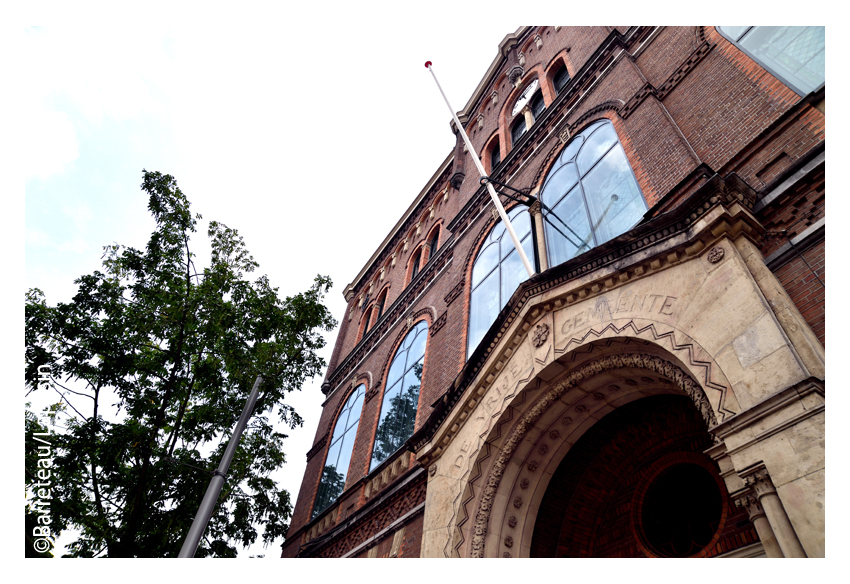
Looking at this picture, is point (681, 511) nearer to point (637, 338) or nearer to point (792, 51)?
point (637, 338)

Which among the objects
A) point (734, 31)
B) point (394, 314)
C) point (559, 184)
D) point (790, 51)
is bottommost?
point (790, 51)

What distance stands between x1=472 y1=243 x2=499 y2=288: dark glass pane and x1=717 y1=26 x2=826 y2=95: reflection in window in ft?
19.7

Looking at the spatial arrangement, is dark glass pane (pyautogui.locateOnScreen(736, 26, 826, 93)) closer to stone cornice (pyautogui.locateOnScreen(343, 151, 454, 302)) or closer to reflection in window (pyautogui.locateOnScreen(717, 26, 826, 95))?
reflection in window (pyautogui.locateOnScreen(717, 26, 826, 95))

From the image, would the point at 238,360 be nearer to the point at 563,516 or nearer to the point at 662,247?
the point at 563,516

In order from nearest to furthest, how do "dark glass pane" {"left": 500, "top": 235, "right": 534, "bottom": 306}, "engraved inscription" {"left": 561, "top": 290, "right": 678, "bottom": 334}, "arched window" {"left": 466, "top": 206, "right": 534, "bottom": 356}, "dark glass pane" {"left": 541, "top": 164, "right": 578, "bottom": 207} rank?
1. "engraved inscription" {"left": 561, "top": 290, "right": 678, "bottom": 334}
2. "dark glass pane" {"left": 541, "top": 164, "right": 578, "bottom": 207}
3. "dark glass pane" {"left": 500, "top": 235, "right": 534, "bottom": 306}
4. "arched window" {"left": 466, "top": 206, "right": 534, "bottom": 356}

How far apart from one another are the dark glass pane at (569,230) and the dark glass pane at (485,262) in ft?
6.48

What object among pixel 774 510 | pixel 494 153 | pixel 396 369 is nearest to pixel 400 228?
pixel 494 153

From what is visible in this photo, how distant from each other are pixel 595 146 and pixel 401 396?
7.73 meters

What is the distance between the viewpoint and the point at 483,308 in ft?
37.1

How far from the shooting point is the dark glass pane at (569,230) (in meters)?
8.86

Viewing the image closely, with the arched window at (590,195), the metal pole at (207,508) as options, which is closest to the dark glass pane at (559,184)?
the arched window at (590,195)

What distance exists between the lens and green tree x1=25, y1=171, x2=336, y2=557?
343 inches

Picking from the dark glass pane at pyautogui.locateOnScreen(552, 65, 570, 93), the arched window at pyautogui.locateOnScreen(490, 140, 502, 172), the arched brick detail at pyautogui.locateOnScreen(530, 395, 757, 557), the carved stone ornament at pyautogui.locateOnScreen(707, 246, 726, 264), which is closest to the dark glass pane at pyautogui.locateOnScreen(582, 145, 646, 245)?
the carved stone ornament at pyautogui.locateOnScreen(707, 246, 726, 264)
